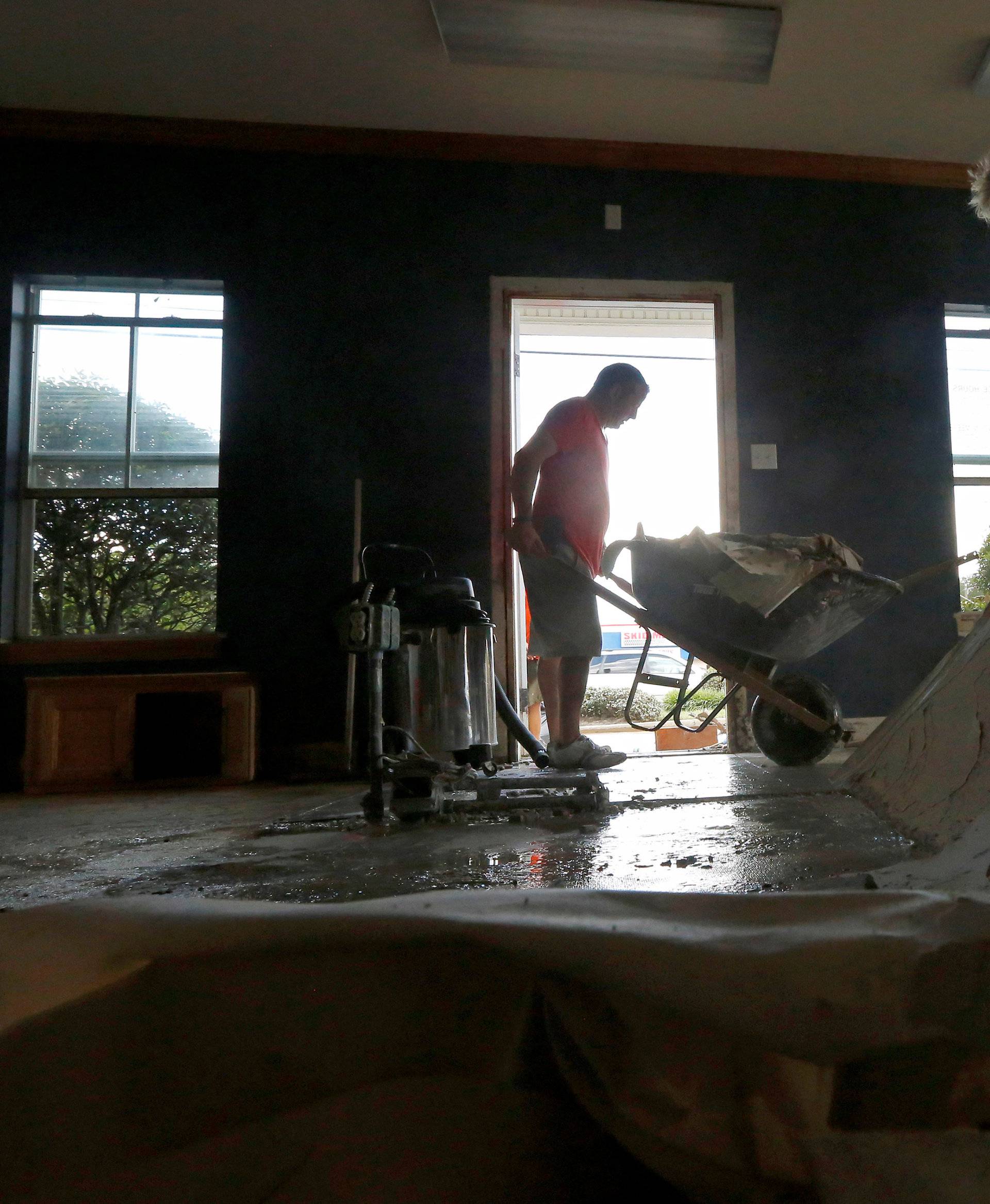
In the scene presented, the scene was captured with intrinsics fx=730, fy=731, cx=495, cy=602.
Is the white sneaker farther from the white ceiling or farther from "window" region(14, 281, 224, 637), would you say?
the white ceiling

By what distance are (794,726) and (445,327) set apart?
8.40 ft

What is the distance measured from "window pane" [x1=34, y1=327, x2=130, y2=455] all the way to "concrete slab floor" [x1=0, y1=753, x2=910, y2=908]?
1.96 metres

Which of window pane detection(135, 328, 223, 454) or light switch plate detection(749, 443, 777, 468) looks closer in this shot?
window pane detection(135, 328, 223, 454)

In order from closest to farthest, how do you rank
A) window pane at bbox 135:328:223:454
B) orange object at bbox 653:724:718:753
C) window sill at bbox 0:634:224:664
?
1. window sill at bbox 0:634:224:664
2. window pane at bbox 135:328:223:454
3. orange object at bbox 653:724:718:753

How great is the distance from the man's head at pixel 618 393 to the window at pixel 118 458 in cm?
193

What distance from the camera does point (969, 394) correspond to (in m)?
4.18

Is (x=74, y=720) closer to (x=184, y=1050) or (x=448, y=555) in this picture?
(x=448, y=555)

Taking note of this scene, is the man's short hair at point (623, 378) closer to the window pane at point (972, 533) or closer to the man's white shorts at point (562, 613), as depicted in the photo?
the man's white shorts at point (562, 613)

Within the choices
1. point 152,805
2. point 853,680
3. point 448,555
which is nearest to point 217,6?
point 448,555

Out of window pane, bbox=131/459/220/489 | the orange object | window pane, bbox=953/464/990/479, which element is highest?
window pane, bbox=953/464/990/479

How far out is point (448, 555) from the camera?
144 inches

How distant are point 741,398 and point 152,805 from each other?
133 inches

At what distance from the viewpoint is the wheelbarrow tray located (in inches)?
104

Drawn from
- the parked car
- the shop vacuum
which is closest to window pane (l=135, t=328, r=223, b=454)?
the shop vacuum
